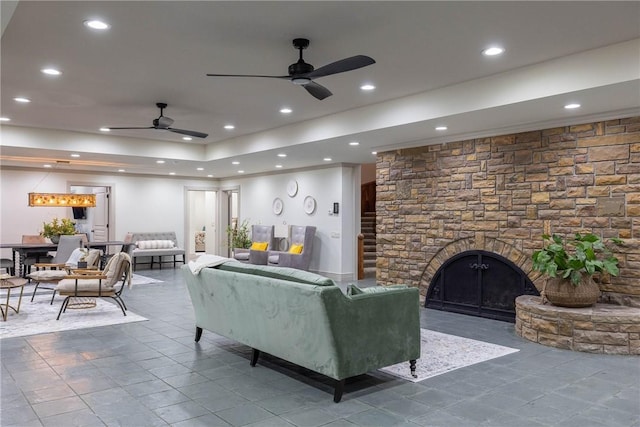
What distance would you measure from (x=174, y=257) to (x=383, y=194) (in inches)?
275

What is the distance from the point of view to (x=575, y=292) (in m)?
4.99

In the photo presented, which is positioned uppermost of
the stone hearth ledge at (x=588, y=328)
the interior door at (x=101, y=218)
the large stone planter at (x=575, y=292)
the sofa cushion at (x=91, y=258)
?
the interior door at (x=101, y=218)

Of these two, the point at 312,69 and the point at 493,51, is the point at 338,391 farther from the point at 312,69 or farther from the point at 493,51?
the point at 493,51

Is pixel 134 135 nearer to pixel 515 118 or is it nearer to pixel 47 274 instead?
pixel 47 274

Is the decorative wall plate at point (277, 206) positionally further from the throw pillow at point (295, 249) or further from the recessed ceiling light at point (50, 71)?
the recessed ceiling light at point (50, 71)

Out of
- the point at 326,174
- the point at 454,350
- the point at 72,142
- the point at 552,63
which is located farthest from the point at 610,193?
the point at 72,142

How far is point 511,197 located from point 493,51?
7.83 ft

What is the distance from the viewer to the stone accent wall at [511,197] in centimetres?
518

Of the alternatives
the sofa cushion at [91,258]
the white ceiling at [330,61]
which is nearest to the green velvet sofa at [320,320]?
the white ceiling at [330,61]

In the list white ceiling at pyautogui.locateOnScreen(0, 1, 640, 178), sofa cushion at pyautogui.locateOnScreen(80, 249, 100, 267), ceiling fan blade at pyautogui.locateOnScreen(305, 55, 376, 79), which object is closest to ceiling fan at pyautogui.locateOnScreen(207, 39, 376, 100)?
ceiling fan blade at pyautogui.locateOnScreen(305, 55, 376, 79)

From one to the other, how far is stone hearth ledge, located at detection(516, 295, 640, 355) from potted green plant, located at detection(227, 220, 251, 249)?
26.0 ft

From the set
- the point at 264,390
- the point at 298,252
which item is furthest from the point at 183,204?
the point at 264,390

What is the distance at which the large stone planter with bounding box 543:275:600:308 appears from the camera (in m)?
4.98

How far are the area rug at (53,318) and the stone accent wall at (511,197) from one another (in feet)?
13.1
